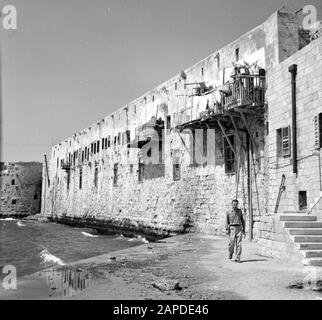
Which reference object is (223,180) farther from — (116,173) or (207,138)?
(116,173)

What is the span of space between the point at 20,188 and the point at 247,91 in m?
41.9

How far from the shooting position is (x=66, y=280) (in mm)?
7414

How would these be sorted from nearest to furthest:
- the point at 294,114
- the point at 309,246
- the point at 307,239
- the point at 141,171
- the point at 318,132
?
1. the point at 309,246
2. the point at 307,239
3. the point at 318,132
4. the point at 294,114
5. the point at 141,171

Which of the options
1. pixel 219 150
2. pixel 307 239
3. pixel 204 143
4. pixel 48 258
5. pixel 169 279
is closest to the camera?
pixel 169 279

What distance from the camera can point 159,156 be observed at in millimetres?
22250

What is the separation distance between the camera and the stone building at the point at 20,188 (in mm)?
49406

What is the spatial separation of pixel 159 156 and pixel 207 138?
5.39 meters

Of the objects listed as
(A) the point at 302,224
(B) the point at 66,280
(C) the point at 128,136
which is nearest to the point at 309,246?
(A) the point at 302,224

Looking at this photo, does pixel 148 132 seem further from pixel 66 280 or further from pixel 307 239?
pixel 66 280

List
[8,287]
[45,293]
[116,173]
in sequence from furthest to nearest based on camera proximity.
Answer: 1. [116,173]
2. [8,287]
3. [45,293]

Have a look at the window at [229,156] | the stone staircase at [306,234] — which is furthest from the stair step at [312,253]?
the window at [229,156]

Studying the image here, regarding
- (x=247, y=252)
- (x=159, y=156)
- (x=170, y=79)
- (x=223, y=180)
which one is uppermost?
(x=170, y=79)
